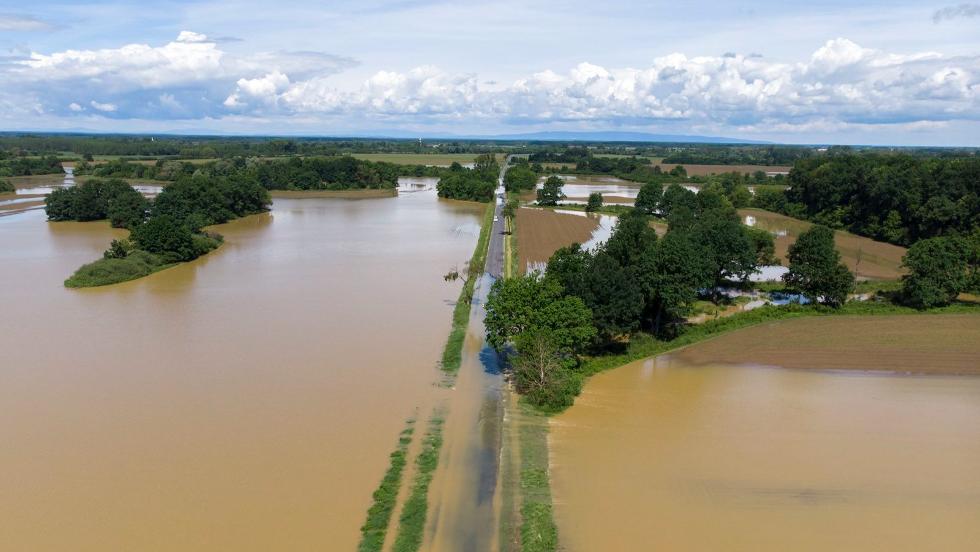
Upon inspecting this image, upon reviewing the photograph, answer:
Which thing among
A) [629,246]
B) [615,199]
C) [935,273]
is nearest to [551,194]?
[615,199]

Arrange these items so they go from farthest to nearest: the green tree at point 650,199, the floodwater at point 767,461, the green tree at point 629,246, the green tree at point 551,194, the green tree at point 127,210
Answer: the green tree at point 551,194 < the green tree at point 650,199 < the green tree at point 127,210 < the green tree at point 629,246 < the floodwater at point 767,461

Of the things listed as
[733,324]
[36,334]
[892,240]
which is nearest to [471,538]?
[733,324]

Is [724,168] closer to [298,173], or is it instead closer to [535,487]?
[298,173]

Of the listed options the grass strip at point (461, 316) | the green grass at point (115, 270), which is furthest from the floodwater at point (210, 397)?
the green grass at point (115, 270)

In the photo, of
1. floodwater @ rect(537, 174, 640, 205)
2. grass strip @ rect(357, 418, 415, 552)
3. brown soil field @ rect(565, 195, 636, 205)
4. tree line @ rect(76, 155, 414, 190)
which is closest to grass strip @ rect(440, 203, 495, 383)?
grass strip @ rect(357, 418, 415, 552)

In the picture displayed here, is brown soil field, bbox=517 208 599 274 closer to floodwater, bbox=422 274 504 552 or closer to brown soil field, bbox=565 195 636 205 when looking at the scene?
brown soil field, bbox=565 195 636 205

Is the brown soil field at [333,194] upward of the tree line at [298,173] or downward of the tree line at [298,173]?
downward

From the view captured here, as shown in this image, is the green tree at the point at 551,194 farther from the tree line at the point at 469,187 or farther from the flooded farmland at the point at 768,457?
the flooded farmland at the point at 768,457
